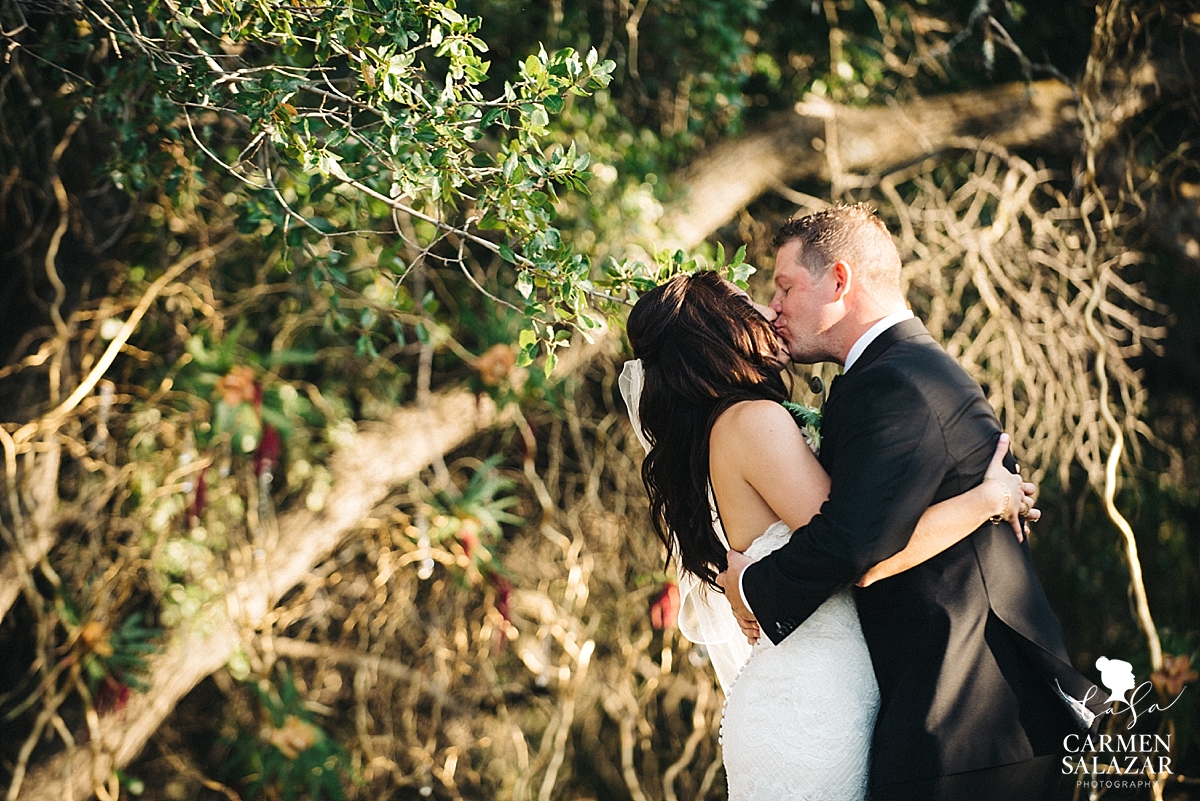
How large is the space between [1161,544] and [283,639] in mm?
4200

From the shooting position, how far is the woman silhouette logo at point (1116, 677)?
290cm

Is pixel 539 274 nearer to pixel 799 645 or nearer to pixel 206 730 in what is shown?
pixel 799 645

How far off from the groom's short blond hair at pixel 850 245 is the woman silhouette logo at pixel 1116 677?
1771 millimetres

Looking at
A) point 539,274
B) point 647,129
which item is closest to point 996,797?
point 539,274

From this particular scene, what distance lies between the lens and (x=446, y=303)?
13.4ft

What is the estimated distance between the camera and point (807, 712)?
171 centimetres

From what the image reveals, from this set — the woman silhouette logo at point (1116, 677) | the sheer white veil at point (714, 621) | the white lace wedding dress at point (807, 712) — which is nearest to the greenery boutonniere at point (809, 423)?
the white lace wedding dress at point (807, 712)

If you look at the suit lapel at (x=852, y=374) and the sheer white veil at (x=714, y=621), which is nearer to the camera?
the suit lapel at (x=852, y=374)

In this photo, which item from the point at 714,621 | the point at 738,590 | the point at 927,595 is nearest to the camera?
the point at 927,595

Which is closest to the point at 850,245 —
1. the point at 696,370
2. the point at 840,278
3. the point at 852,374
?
the point at 840,278

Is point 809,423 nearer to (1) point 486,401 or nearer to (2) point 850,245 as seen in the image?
(2) point 850,245

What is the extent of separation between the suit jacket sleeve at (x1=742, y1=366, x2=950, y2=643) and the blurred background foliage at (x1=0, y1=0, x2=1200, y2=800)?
54.2 inches

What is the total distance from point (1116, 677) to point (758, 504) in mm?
2056

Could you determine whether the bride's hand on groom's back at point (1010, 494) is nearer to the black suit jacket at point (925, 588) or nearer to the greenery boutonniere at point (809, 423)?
the black suit jacket at point (925, 588)
